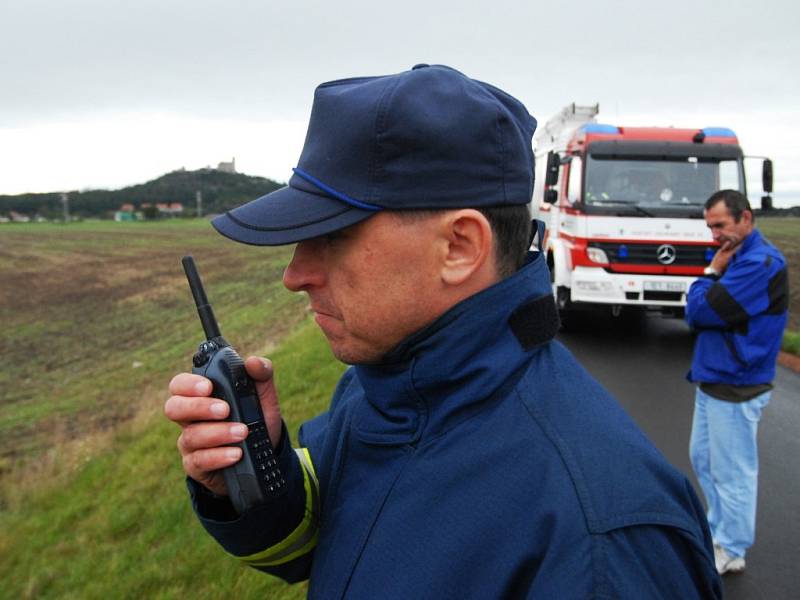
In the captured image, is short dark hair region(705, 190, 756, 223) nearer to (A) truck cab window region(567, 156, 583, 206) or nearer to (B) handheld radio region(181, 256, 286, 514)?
(B) handheld radio region(181, 256, 286, 514)

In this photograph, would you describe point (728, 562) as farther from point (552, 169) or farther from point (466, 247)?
point (552, 169)

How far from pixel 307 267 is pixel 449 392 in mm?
393

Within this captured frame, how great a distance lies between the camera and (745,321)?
150 inches

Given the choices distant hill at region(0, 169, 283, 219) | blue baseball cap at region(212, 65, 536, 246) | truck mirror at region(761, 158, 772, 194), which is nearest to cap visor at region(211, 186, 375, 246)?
blue baseball cap at region(212, 65, 536, 246)

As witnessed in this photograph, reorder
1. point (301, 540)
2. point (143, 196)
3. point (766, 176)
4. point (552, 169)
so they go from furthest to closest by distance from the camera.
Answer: point (143, 196) < point (552, 169) < point (766, 176) < point (301, 540)

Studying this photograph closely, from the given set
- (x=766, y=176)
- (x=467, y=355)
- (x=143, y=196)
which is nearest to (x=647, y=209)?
(x=766, y=176)

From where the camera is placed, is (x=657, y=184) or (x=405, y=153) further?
(x=657, y=184)

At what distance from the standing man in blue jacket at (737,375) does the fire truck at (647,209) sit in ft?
17.9

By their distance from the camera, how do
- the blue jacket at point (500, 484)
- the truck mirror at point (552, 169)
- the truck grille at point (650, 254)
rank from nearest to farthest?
the blue jacket at point (500, 484)
the truck grille at point (650, 254)
the truck mirror at point (552, 169)

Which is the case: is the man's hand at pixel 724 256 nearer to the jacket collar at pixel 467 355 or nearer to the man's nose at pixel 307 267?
the jacket collar at pixel 467 355

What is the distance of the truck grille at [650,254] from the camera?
924cm

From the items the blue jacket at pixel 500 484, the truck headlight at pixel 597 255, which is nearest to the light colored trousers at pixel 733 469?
the blue jacket at pixel 500 484

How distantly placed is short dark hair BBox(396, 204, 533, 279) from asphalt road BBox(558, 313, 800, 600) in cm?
321

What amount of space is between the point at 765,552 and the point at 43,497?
653cm
